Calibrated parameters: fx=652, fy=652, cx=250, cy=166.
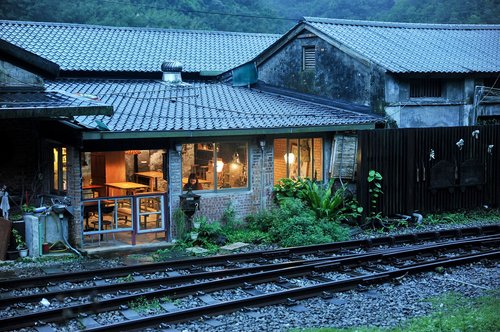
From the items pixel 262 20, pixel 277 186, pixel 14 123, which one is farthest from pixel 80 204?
pixel 262 20

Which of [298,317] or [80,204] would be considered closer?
[298,317]

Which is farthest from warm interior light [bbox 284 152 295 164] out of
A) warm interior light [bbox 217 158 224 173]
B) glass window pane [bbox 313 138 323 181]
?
warm interior light [bbox 217 158 224 173]

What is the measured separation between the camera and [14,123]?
16.0 metres

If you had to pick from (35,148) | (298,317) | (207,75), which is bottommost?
(298,317)

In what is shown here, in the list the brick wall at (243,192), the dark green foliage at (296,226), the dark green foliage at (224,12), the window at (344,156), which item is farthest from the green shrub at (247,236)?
the dark green foliage at (224,12)

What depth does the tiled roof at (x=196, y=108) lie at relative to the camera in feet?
52.1

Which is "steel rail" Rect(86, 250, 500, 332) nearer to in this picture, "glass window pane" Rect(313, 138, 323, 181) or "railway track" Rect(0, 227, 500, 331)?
"railway track" Rect(0, 227, 500, 331)

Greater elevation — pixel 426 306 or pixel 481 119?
pixel 481 119

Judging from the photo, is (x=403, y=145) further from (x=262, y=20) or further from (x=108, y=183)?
(x=262, y=20)

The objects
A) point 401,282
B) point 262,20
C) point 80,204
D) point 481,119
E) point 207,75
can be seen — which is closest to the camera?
point 401,282

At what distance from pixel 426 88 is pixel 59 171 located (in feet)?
37.2

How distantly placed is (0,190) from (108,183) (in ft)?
8.73

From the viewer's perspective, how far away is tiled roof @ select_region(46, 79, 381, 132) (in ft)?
52.1

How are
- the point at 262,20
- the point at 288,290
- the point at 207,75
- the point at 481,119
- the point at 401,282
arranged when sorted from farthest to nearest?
the point at 262,20 < the point at 207,75 < the point at 481,119 < the point at 401,282 < the point at 288,290
